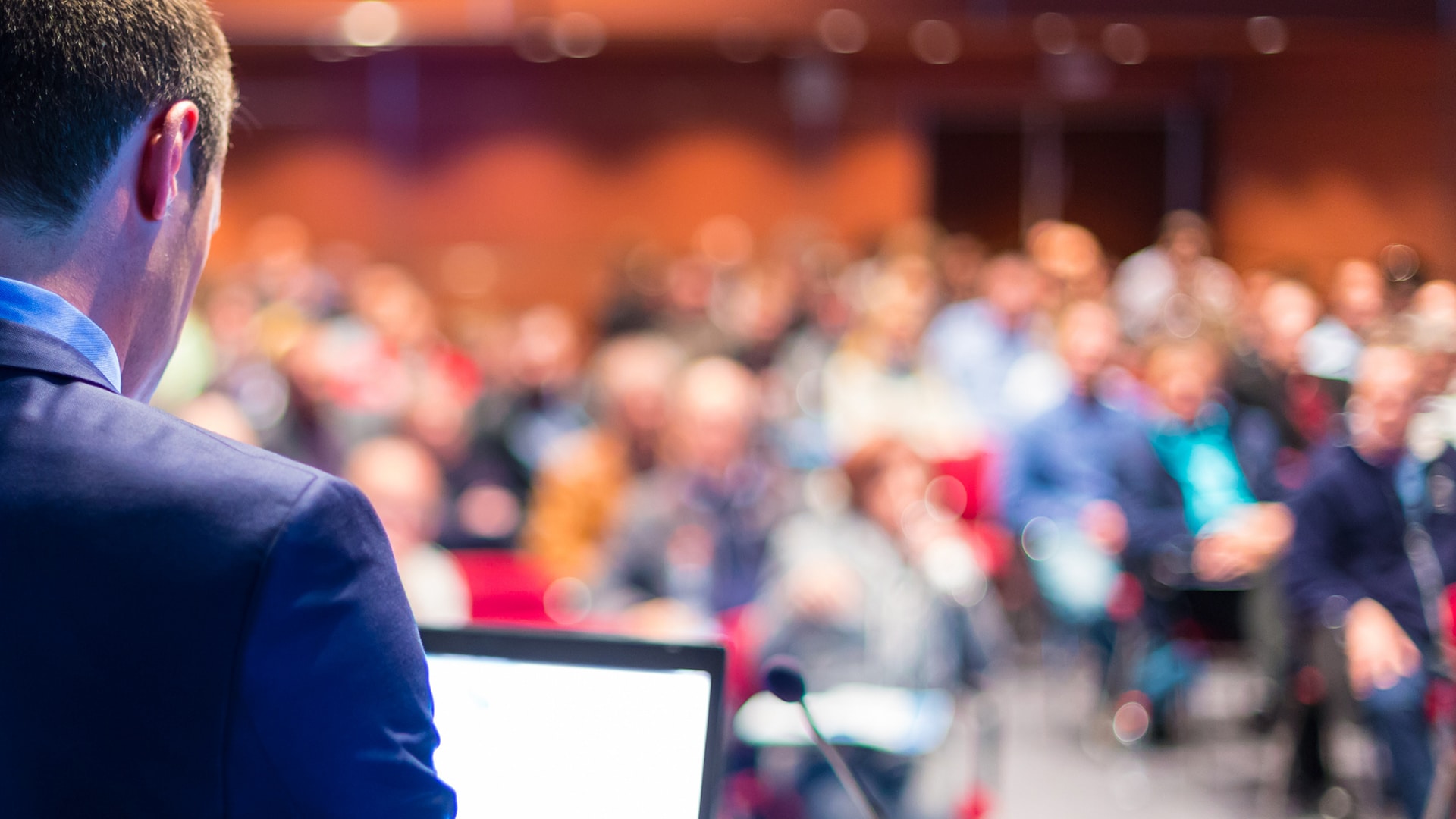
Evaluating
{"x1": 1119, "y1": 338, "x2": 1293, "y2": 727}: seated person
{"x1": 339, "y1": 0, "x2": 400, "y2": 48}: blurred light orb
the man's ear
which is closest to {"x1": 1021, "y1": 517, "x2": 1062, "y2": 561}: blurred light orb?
{"x1": 1119, "y1": 338, "x2": 1293, "y2": 727}: seated person

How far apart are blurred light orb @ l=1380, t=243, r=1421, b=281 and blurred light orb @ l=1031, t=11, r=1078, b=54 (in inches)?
163

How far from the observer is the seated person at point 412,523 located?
10.3ft

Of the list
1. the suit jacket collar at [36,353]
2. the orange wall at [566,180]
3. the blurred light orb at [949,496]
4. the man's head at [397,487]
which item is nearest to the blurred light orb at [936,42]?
the orange wall at [566,180]

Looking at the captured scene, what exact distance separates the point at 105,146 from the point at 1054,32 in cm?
796

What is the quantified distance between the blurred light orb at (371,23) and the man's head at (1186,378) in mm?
5554

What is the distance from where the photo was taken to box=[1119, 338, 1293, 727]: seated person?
4426mm

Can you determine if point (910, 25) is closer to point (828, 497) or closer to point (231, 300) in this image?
point (231, 300)

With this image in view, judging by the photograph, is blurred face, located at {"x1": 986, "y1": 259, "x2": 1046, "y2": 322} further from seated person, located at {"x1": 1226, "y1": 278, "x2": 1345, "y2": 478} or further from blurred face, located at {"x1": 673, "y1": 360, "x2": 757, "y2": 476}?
blurred face, located at {"x1": 673, "y1": 360, "x2": 757, "y2": 476}

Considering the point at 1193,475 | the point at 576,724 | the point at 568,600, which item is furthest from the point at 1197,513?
the point at 576,724

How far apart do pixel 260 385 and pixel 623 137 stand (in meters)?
4.98

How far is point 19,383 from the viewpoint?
0.71m

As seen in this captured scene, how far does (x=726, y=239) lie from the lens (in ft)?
33.1

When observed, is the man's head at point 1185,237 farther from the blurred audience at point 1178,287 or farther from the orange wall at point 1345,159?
the orange wall at point 1345,159

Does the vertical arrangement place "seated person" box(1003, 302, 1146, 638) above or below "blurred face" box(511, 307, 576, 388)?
below
